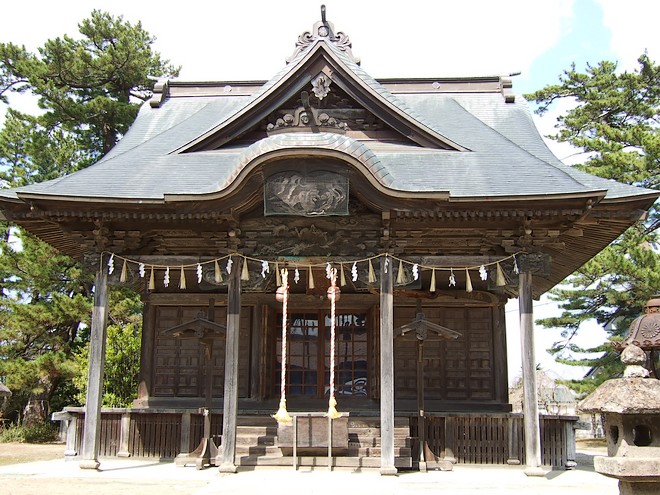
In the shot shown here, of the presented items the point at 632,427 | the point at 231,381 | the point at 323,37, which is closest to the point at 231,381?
the point at 231,381

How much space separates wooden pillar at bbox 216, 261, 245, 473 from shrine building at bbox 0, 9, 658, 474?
4 centimetres

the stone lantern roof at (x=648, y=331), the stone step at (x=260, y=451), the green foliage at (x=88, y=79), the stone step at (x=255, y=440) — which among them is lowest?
the stone step at (x=260, y=451)

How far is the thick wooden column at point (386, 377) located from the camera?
427 inches

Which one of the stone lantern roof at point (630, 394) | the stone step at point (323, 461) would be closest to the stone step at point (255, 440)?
the stone step at point (323, 461)

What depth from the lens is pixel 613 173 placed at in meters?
21.6

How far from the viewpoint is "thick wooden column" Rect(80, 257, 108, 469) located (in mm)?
11219

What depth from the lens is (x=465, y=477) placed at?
10922 millimetres

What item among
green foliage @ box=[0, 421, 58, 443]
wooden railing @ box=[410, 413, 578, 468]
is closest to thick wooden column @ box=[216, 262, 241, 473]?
wooden railing @ box=[410, 413, 578, 468]

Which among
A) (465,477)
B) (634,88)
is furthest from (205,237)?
(634,88)

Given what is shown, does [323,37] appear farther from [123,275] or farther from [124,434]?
[124,434]

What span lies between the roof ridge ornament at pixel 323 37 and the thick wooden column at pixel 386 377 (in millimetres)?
5195

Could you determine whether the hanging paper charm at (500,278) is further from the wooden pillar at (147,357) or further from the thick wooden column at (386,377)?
the wooden pillar at (147,357)

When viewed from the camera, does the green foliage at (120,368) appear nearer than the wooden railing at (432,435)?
No

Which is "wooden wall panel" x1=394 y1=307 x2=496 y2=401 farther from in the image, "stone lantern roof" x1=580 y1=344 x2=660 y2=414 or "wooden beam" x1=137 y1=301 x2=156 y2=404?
"stone lantern roof" x1=580 y1=344 x2=660 y2=414
